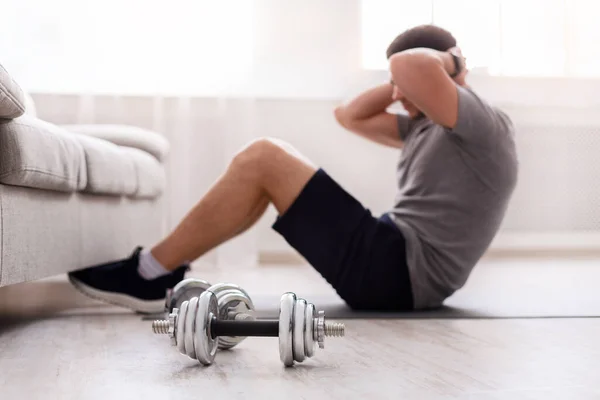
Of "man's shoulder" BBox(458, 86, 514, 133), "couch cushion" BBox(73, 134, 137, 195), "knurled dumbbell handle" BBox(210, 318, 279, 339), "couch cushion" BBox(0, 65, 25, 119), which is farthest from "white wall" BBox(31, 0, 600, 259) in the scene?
"knurled dumbbell handle" BBox(210, 318, 279, 339)

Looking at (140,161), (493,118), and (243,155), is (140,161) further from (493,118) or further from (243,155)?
(493,118)

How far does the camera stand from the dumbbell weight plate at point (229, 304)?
1173 mm

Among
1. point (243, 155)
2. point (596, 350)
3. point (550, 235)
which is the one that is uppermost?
point (243, 155)

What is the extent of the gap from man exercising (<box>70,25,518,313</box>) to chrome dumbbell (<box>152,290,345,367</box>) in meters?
0.66

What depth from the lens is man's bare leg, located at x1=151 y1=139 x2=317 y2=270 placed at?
1734mm

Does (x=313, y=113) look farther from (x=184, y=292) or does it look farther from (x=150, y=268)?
(x=184, y=292)

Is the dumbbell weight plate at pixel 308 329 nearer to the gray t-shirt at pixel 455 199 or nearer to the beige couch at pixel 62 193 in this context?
the beige couch at pixel 62 193

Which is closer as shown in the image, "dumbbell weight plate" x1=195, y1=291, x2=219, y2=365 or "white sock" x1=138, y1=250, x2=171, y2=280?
"dumbbell weight plate" x1=195, y1=291, x2=219, y2=365

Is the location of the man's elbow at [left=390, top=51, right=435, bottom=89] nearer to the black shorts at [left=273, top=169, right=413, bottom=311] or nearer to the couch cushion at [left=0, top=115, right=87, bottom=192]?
the black shorts at [left=273, top=169, right=413, bottom=311]

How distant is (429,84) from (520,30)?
1.98 m

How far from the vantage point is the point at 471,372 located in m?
1.06

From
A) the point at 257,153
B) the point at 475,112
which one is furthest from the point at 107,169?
the point at 475,112

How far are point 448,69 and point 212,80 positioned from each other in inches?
75.8

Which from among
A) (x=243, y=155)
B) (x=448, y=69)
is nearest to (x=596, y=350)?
(x=448, y=69)
